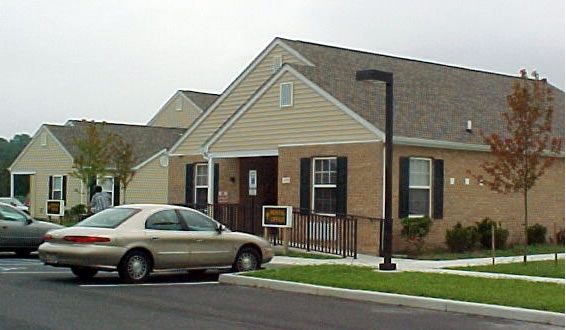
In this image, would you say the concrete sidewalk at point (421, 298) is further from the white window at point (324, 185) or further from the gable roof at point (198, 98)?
the gable roof at point (198, 98)

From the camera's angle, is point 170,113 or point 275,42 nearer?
point 275,42

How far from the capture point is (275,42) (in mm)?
29734

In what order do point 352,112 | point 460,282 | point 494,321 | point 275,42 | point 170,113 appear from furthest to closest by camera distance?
1. point 170,113
2. point 275,42
3. point 352,112
4. point 460,282
5. point 494,321

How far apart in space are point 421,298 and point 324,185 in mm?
10375

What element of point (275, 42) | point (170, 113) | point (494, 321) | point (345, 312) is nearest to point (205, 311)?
point (345, 312)

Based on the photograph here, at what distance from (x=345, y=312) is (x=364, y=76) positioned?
19.2 feet

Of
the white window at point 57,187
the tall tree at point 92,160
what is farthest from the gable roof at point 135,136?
the tall tree at point 92,160

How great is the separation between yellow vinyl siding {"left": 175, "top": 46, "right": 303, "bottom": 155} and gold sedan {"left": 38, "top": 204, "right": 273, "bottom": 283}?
12325mm

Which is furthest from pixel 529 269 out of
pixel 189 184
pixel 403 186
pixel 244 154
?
pixel 189 184

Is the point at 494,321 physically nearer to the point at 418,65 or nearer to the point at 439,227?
the point at 439,227

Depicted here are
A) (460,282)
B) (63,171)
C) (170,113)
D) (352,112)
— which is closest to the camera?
(460,282)

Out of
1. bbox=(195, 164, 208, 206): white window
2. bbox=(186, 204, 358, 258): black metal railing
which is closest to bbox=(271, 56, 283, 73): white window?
bbox=(195, 164, 208, 206): white window

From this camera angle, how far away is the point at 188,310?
12758 mm

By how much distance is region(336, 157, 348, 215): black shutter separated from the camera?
23.0 m
